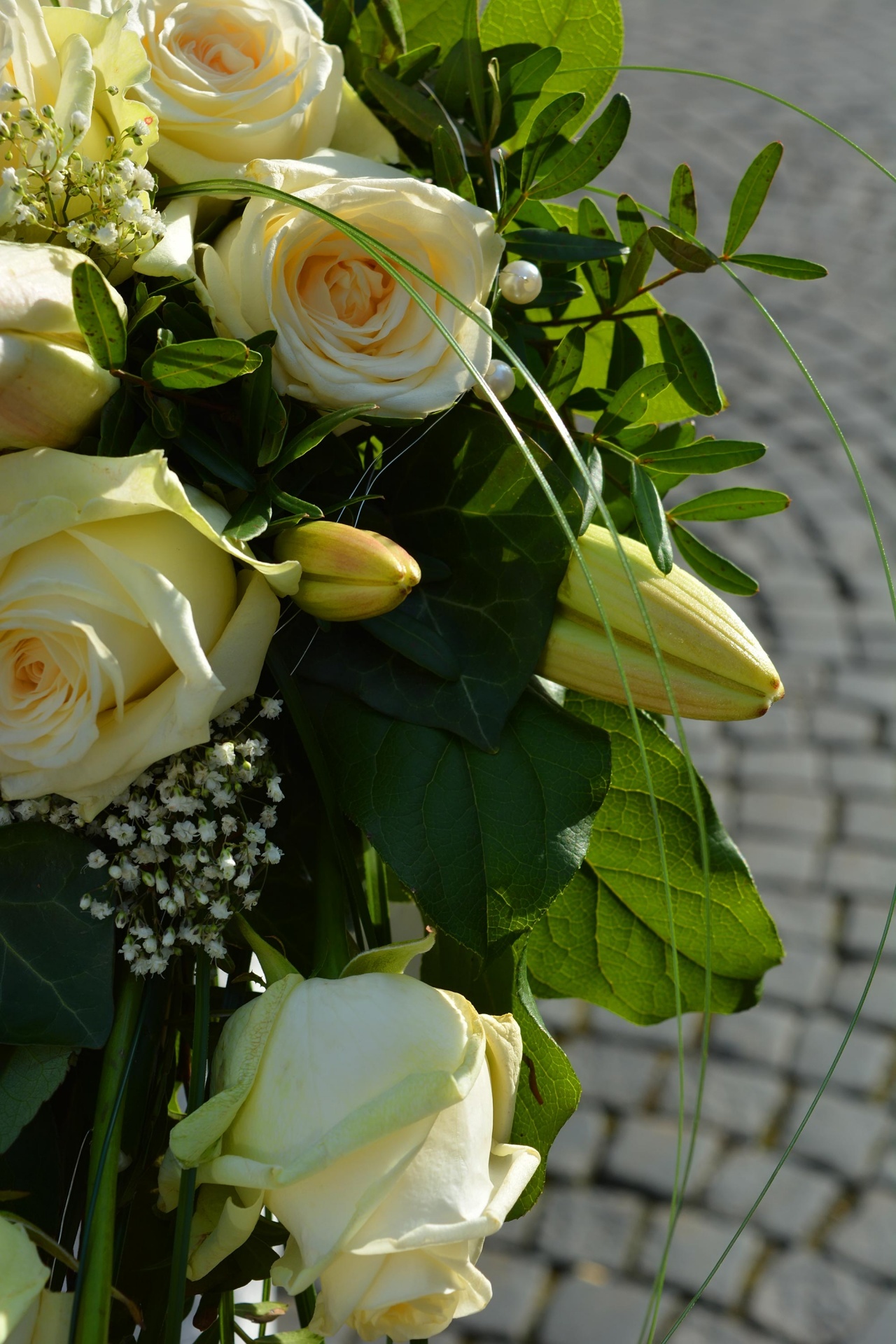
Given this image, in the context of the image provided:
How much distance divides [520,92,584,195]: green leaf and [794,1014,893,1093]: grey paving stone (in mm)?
1648

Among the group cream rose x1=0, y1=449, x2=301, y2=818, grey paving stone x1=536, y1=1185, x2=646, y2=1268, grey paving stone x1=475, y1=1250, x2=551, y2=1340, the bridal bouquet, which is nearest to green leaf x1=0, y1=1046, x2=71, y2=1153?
the bridal bouquet

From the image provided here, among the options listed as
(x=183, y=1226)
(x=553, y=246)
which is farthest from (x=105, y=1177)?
(x=553, y=246)

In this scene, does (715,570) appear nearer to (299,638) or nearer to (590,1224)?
(299,638)

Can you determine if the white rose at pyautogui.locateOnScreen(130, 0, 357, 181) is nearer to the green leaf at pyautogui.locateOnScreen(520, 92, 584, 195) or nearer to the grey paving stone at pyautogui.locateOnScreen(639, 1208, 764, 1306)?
the green leaf at pyautogui.locateOnScreen(520, 92, 584, 195)

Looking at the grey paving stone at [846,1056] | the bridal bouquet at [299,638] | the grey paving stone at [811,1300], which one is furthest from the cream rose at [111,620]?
the grey paving stone at [846,1056]

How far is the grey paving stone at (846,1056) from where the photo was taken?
1.95 m

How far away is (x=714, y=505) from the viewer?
658mm

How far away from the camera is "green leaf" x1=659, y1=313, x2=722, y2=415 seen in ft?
2.02

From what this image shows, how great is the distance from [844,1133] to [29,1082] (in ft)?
5.42

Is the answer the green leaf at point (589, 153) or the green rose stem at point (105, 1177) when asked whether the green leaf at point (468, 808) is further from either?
the green leaf at point (589, 153)

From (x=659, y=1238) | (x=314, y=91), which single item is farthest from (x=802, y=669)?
(x=314, y=91)

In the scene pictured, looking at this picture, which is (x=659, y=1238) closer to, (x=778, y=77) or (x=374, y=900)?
(x=374, y=900)

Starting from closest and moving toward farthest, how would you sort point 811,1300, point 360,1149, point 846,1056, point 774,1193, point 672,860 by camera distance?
point 360,1149
point 672,860
point 811,1300
point 774,1193
point 846,1056

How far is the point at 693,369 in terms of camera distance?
62 cm
